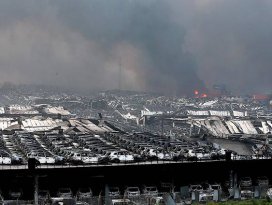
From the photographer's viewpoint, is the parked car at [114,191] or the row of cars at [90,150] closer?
the parked car at [114,191]

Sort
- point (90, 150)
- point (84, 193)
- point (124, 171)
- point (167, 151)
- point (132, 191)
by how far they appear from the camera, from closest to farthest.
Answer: point (84, 193) < point (132, 191) < point (124, 171) < point (167, 151) < point (90, 150)

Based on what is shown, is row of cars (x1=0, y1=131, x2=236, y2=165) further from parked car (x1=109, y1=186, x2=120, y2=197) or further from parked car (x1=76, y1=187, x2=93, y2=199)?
parked car (x1=109, y1=186, x2=120, y2=197)

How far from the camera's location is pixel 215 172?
103 ft

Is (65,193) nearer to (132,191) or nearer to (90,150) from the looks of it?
(132,191)

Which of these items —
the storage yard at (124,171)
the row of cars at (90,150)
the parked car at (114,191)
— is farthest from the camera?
the row of cars at (90,150)

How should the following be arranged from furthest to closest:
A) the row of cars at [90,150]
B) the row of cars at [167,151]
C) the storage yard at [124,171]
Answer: the row of cars at [167,151]
the row of cars at [90,150]
the storage yard at [124,171]

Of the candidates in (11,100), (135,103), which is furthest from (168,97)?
(11,100)

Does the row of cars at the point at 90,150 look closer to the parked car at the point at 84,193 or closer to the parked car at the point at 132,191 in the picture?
the parked car at the point at 84,193

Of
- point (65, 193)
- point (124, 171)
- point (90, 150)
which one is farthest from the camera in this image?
point (90, 150)

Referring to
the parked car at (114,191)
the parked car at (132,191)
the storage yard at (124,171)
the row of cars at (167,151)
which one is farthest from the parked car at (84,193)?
the row of cars at (167,151)

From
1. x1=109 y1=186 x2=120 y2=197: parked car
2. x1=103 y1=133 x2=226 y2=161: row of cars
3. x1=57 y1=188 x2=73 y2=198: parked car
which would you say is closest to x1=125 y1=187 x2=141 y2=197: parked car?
x1=109 y1=186 x2=120 y2=197: parked car

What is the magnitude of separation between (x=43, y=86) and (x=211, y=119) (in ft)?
277

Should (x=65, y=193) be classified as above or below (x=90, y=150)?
below

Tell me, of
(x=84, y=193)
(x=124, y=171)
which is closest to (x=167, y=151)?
(x=124, y=171)
